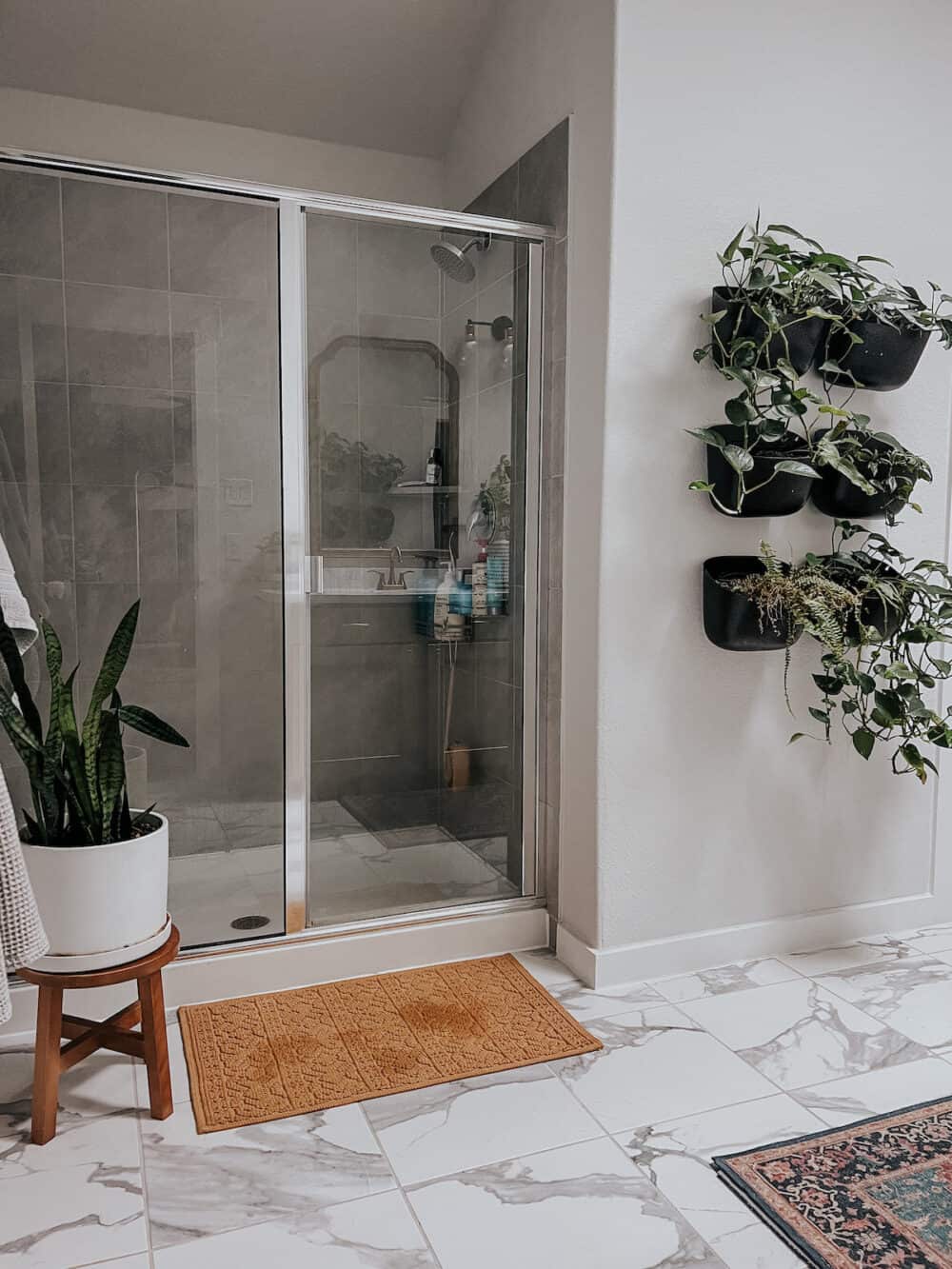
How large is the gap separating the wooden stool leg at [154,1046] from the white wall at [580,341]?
39.8 inches

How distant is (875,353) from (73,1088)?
232 centimetres

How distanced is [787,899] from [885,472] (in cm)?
110

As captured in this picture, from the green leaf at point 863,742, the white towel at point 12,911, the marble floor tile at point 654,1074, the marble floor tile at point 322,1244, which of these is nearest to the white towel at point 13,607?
the white towel at point 12,911

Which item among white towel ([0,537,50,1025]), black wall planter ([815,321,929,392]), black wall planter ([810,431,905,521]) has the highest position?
black wall planter ([815,321,929,392])

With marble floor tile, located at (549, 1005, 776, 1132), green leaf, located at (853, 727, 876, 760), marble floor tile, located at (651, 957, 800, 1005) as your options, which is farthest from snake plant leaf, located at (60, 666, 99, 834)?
green leaf, located at (853, 727, 876, 760)

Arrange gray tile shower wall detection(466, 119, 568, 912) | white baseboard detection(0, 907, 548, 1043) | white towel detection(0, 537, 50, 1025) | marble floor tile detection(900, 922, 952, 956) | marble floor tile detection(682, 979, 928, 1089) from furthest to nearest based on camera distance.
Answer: marble floor tile detection(900, 922, 952, 956) → gray tile shower wall detection(466, 119, 568, 912) → white baseboard detection(0, 907, 548, 1043) → marble floor tile detection(682, 979, 928, 1089) → white towel detection(0, 537, 50, 1025)

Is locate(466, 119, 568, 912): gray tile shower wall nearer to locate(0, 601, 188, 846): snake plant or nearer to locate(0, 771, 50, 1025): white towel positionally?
locate(0, 601, 188, 846): snake plant

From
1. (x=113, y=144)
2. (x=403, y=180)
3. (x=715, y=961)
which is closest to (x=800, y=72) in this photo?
(x=403, y=180)

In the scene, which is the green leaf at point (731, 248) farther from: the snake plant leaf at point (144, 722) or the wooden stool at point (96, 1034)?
the wooden stool at point (96, 1034)

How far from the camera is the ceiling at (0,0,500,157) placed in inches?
105

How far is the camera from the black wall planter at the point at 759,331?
223cm

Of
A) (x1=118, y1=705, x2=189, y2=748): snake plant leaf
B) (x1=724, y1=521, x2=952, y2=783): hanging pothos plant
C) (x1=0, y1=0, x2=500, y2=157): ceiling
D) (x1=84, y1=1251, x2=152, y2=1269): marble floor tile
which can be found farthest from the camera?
(x1=0, y1=0, x2=500, y2=157): ceiling

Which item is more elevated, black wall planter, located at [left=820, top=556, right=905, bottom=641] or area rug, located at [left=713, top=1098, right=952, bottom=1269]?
black wall planter, located at [left=820, top=556, right=905, bottom=641]

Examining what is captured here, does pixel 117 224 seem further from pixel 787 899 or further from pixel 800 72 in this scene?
pixel 787 899
